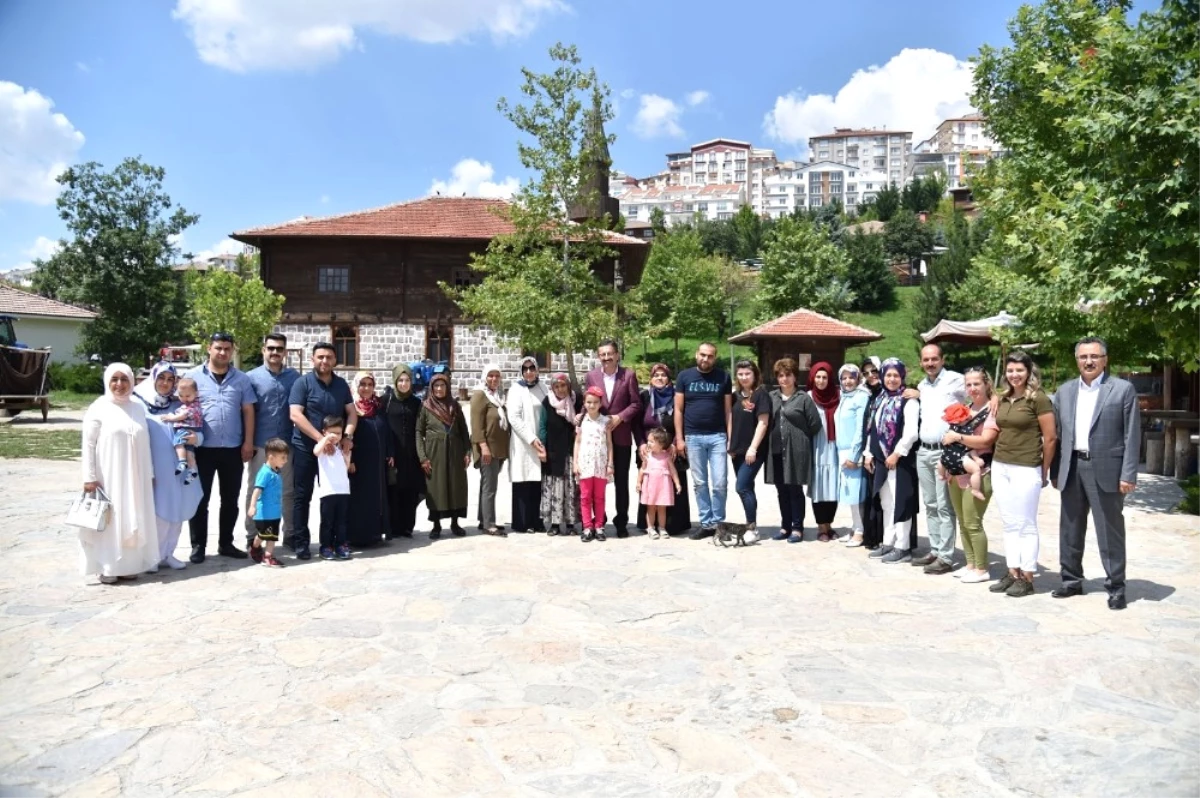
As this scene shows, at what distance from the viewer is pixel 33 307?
39594 millimetres

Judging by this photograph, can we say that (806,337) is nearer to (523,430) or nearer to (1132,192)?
(1132,192)

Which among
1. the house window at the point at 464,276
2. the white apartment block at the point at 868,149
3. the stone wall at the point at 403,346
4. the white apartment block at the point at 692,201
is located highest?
the white apartment block at the point at 868,149

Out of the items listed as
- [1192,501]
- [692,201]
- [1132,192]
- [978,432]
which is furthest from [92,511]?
[692,201]

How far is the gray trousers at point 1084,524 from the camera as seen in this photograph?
5.84 m

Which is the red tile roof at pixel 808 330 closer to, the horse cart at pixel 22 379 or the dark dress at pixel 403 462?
the horse cart at pixel 22 379

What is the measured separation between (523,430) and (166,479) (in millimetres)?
3124

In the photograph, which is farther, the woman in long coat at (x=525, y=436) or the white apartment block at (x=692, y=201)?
the white apartment block at (x=692, y=201)

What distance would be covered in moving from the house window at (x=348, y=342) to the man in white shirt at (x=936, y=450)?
30.3 m

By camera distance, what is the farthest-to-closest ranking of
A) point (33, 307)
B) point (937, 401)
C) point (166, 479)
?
point (33, 307)
point (937, 401)
point (166, 479)

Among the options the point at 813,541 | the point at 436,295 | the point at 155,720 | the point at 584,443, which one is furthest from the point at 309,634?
the point at 436,295

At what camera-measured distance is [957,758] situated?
3.61m

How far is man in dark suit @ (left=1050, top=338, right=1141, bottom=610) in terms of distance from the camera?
18.9 ft

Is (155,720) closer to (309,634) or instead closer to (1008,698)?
(309,634)

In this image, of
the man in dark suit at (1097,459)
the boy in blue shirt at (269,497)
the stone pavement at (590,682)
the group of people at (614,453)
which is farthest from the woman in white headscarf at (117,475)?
the man in dark suit at (1097,459)
